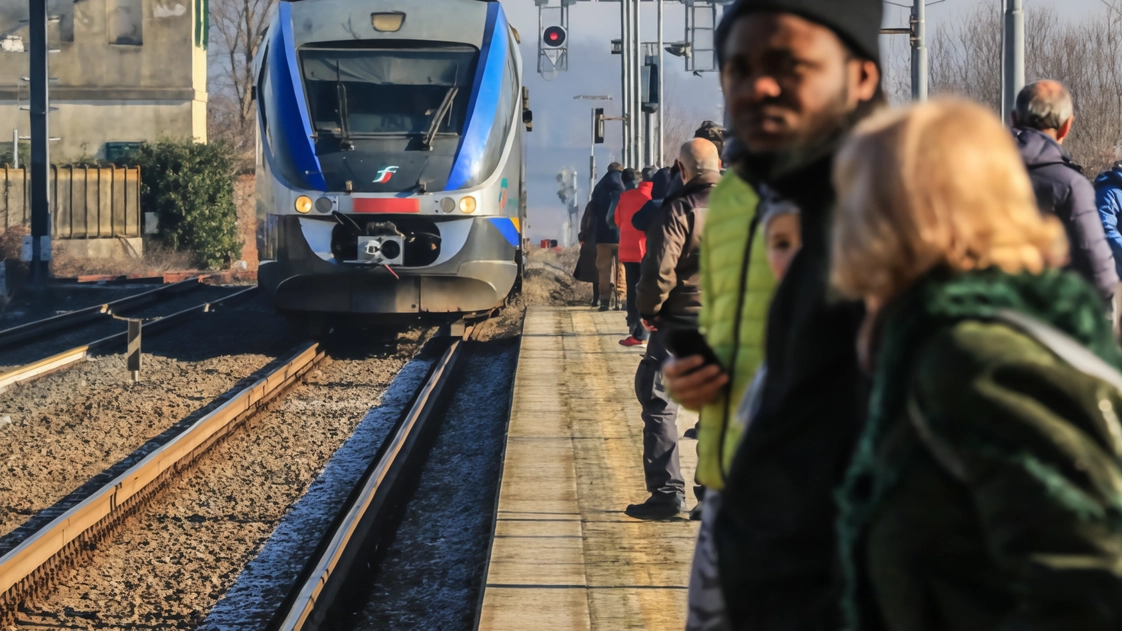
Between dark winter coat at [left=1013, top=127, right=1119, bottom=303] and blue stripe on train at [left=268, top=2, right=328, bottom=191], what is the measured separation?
26.3ft

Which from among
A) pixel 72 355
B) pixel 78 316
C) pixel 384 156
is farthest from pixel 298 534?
pixel 78 316

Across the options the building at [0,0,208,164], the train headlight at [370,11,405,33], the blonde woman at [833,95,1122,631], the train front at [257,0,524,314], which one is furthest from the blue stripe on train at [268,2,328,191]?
the building at [0,0,208,164]

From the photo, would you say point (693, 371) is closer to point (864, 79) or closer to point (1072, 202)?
point (864, 79)

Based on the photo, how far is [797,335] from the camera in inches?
69.7

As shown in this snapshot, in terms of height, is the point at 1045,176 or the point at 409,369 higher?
the point at 1045,176

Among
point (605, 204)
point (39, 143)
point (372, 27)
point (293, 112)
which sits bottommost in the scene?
point (605, 204)

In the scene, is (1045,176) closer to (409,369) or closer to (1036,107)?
(1036,107)

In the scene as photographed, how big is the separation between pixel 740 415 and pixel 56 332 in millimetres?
15020

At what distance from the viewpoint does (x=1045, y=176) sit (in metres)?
4.94

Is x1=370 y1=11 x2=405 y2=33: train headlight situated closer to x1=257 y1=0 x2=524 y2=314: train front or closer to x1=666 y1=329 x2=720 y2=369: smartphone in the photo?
x1=257 y1=0 x2=524 y2=314: train front

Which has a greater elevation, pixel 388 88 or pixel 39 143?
pixel 39 143

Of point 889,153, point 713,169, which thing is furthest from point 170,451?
point 889,153

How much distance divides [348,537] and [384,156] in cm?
604

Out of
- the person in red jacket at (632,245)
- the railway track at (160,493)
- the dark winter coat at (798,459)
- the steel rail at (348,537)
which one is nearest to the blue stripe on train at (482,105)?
the person in red jacket at (632,245)
